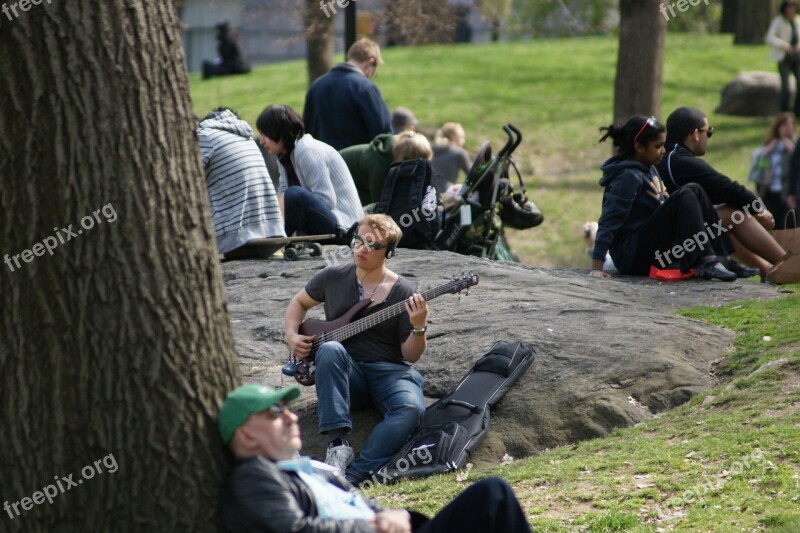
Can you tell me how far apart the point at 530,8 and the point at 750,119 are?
65.1 ft

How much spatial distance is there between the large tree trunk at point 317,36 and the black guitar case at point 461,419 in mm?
12709

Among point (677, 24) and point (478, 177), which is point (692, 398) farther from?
point (677, 24)

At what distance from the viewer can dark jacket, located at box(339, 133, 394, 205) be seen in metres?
10.7

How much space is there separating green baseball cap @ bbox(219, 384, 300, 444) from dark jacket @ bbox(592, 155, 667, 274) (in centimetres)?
590

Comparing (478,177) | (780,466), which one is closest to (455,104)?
(478,177)

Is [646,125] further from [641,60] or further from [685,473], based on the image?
[641,60]

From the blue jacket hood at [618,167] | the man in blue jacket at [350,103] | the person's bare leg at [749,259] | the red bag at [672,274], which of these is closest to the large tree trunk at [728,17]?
the man in blue jacket at [350,103]

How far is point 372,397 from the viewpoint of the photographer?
22.7ft

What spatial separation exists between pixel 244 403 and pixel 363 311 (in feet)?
9.34

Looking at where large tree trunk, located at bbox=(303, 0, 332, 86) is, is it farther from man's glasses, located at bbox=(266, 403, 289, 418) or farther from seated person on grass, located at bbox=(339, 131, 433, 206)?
man's glasses, located at bbox=(266, 403, 289, 418)

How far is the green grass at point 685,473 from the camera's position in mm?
5199

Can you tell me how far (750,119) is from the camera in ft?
76.5
